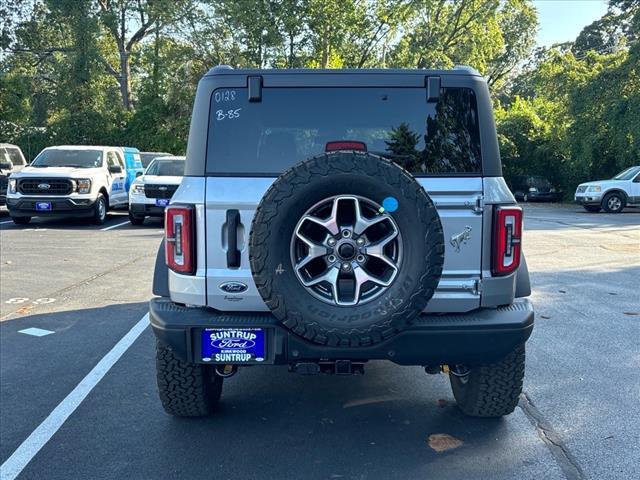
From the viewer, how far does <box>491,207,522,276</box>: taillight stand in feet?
11.7

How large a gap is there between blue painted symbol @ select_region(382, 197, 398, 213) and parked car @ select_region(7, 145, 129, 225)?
521 inches

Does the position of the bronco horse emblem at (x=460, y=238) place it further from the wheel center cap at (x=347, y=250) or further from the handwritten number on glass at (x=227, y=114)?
the handwritten number on glass at (x=227, y=114)

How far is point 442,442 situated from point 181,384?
162cm

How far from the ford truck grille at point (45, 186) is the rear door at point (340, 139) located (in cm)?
1244

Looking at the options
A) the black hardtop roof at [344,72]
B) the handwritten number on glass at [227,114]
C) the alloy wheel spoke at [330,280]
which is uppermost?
the black hardtop roof at [344,72]

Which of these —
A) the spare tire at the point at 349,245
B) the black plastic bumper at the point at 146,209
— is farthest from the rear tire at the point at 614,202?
the spare tire at the point at 349,245

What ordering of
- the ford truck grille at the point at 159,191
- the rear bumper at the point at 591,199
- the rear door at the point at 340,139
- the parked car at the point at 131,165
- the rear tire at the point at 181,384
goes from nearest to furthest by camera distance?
the rear door at the point at 340,139
the rear tire at the point at 181,384
the ford truck grille at the point at 159,191
the parked car at the point at 131,165
the rear bumper at the point at 591,199

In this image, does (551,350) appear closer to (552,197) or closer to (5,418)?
(5,418)

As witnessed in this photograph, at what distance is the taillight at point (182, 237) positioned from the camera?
3.55 metres

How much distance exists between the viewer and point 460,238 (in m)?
3.54

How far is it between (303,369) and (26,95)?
115 feet

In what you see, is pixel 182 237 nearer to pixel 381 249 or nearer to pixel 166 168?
pixel 381 249

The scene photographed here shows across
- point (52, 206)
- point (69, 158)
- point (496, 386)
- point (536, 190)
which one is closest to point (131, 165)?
point (69, 158)

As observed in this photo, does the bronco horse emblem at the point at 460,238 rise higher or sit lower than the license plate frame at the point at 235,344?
higher
